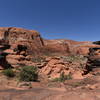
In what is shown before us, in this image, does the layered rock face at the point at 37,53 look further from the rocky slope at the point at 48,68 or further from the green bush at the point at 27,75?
the green bush at the point at 27,75

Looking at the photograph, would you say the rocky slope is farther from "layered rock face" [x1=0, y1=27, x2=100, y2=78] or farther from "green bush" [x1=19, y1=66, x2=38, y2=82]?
"green bush" [x1=19, y1=66, x2=38, y2=82]

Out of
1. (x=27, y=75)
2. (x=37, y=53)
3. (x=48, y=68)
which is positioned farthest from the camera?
(x=37, y=53)

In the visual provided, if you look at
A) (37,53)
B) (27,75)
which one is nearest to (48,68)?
(27,75)

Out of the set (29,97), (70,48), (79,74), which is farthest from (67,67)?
(70,48)

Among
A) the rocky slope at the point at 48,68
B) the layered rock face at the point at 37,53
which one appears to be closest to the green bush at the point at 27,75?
the rocky slope at the point at 48,68

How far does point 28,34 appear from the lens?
26.8 m

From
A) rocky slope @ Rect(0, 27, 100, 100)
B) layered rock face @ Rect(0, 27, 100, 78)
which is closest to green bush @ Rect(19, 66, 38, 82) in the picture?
rocky slope @ Rect(0, 27, 100, 100)

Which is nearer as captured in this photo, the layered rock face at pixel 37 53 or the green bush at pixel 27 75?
the green bush at pixel 27 75

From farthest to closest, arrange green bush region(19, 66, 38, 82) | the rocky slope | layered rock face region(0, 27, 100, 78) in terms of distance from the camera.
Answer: layered rock face region(0, 27, 100, 78) < green bush region(19, 66, 38, 82) < the rocky slope

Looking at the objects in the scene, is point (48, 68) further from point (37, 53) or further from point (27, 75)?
point (37, 53)

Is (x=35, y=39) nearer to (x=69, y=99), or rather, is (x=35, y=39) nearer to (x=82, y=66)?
(x=82, y=66)

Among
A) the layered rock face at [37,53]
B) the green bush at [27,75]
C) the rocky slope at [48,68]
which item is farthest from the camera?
the layered rock face at [37,53]

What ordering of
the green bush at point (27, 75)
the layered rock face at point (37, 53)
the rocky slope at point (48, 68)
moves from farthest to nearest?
1. the layered rock face at point (37, 53)
2. the green bush at point (27, 75)
3. the rocky slope at point (48, 68)

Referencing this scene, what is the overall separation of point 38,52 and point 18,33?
6.12m
